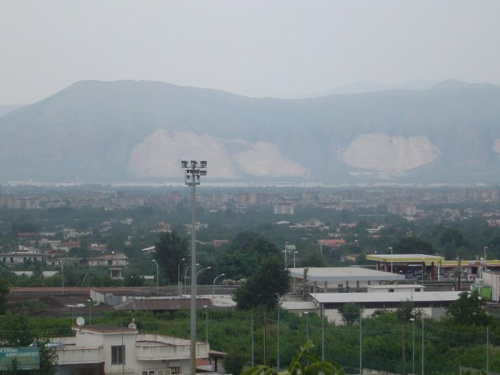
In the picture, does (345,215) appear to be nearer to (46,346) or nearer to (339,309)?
(339,309)

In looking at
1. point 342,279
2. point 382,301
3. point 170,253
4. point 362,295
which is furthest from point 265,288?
point 170,253

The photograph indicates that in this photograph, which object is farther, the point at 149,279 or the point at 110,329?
the point at 149,279

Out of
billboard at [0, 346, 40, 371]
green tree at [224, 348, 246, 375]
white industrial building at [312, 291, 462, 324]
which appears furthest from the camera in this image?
white industrial building at [312, 291, 462, 324]

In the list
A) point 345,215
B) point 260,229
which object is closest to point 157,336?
point 260,229

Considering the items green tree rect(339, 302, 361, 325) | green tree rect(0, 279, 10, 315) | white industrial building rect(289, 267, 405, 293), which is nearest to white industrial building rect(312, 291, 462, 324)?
green tree rect(339, 302, 361, 325)

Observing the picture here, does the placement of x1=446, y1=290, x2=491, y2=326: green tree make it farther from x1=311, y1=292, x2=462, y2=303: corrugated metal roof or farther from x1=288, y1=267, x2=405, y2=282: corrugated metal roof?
x1=288, y1=267, x2=405, y2=282: corrugated metal roof

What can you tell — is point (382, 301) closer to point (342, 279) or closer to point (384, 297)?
point (384, 297)

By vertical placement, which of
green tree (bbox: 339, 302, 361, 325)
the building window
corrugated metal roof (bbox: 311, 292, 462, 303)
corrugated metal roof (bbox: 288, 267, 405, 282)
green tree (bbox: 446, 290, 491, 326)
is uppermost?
the building window
